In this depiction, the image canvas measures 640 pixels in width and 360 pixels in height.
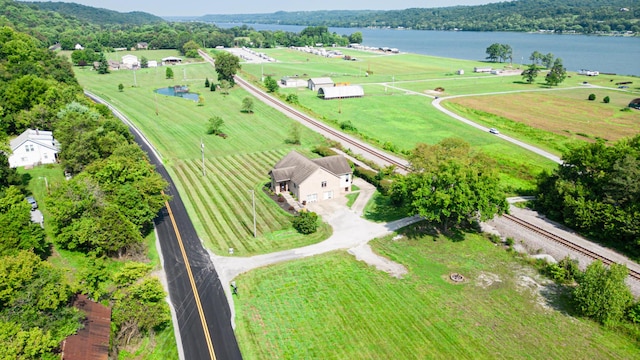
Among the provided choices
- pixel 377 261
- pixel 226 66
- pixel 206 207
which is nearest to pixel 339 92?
pixel 226 66

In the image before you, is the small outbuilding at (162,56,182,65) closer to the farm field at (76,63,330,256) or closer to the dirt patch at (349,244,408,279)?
the farm field at (76,63,330,256)

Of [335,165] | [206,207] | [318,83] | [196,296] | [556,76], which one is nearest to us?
[196,296]

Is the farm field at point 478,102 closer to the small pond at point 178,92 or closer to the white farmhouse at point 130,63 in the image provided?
the small pond at point 178,92

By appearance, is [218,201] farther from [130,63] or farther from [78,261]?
[130,63]

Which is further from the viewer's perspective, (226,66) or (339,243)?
(226,66)

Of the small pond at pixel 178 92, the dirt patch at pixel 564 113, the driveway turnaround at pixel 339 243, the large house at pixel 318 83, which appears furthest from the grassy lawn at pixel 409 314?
the large house at pixel 318 83
